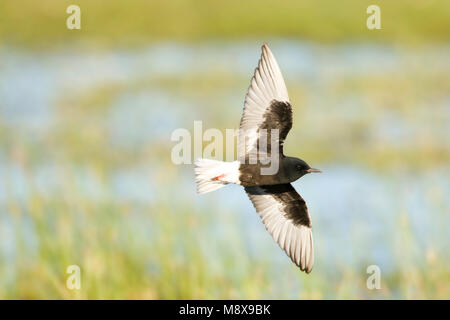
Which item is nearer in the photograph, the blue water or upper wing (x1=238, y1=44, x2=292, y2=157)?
upper wing (x1=238, y1=44, x2=292, y2=157)

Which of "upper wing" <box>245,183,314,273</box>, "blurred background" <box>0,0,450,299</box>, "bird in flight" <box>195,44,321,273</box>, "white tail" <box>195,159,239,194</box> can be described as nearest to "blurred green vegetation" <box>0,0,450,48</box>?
"blurred background" <box>0,0,450,299</box>

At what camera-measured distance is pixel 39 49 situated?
1195 centimetres

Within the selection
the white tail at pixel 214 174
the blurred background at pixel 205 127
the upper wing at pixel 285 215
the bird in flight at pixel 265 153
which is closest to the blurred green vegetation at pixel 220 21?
the blurred background at pixel 205 127

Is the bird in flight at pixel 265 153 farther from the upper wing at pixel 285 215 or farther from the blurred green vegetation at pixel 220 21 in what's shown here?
the blurred green vegetation at pixel 220 21

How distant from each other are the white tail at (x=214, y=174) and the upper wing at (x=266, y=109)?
5.3 inches

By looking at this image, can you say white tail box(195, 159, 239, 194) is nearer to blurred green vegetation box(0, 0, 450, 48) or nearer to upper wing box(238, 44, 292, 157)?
upper wing box(238, 44, 292, 157)

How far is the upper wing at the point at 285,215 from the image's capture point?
402cm

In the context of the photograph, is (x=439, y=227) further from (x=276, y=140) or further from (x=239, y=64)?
(x=239, y=64)

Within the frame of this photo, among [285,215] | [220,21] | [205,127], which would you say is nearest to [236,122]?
[205,127]

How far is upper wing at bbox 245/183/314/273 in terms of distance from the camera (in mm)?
4016

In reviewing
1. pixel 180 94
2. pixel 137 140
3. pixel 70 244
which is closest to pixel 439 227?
pixel 70 244

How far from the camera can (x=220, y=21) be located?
12578mm

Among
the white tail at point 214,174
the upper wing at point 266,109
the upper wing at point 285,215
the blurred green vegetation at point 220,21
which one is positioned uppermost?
the blurred green vegetation at point 220,21

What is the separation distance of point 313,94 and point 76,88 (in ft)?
9.35
